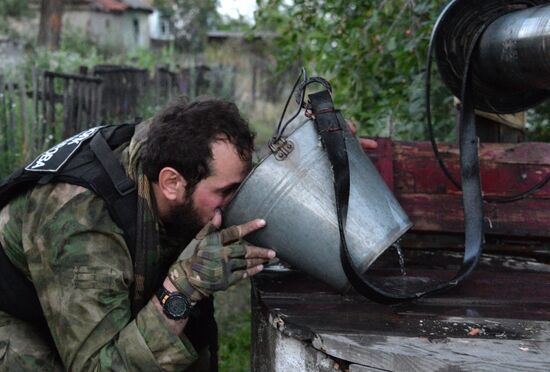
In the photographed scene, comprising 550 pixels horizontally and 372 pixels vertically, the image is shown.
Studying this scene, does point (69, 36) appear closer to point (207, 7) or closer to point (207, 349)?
point (207, 7)

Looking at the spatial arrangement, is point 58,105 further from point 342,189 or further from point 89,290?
point 342,189

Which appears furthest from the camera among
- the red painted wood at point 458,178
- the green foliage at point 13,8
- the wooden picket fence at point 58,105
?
the green foliage at point 13,8

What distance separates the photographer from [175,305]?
88.7 inches

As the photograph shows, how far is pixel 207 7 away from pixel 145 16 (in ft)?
24.3

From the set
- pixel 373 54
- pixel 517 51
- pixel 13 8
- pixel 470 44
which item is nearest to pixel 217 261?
pixel 517 51

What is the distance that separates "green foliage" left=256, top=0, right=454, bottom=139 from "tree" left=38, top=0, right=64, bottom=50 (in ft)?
73.8

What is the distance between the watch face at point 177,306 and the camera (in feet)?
7.39

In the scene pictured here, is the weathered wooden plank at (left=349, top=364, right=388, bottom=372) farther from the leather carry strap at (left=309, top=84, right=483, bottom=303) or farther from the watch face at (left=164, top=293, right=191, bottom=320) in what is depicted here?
the watch face at (left=164, top=293, right=191, bottom=320)

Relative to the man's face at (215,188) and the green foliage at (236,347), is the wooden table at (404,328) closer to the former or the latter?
the man's face at (215,188)

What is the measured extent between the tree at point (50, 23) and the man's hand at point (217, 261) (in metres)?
25.1

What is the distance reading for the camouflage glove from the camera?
2244 millimetres

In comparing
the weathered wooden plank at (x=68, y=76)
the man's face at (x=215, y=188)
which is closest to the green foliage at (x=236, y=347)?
the man's face at (x=215, y=188)

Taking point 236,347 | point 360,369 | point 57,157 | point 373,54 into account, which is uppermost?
point 373,54

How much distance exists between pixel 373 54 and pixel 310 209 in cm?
264
